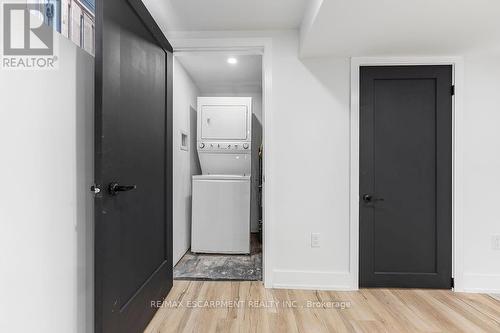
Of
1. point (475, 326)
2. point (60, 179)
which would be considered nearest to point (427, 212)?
point (475, 326)

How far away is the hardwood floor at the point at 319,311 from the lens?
168cm

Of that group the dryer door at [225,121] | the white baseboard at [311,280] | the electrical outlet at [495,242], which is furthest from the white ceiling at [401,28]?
the white baseboard at [311,280]

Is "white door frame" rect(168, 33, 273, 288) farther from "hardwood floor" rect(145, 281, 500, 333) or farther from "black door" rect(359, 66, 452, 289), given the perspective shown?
"black door" rect(359, 66, 452, 289)

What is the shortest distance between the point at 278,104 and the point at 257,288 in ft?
5.35

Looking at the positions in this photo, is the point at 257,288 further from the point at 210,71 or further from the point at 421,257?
the point at 210,71

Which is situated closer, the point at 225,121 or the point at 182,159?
the point at 182,159

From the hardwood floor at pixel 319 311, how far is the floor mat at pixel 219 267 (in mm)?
164

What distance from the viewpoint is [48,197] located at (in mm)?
1050

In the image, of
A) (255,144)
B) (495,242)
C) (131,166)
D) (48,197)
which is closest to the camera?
(48,197)

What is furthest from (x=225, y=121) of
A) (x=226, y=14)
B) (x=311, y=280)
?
(x=311, y=280)

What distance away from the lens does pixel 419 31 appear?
174cm

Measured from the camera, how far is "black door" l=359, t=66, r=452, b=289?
2166 mm

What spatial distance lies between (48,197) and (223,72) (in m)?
2.75

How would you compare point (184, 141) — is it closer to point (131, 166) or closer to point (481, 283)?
point (131, 166)
